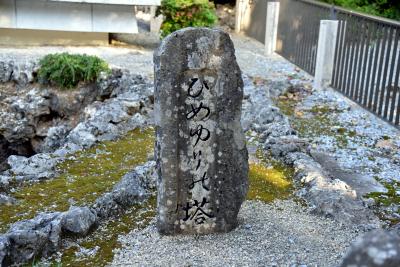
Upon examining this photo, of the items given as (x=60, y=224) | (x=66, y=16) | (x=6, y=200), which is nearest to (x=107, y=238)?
(x=60, y=224)

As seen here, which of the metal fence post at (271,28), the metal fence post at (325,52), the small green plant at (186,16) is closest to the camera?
the metal fence post at (325,52)

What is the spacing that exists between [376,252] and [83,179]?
498 centimetres

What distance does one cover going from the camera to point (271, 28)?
51.0 feet

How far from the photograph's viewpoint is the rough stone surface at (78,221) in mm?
5105

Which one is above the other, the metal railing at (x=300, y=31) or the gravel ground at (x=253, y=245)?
the metal railing at (x=300, y=31)

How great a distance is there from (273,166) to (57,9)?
9.44m

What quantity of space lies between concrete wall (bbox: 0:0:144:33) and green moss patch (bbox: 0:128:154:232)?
6958 mm

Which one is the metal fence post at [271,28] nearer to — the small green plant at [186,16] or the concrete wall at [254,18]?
the concrete wall at [254,18]

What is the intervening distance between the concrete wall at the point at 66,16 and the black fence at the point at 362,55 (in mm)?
4387

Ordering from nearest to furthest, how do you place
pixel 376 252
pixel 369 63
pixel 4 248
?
pixel 376 252 < pixel 4 248 < pixel 369 63

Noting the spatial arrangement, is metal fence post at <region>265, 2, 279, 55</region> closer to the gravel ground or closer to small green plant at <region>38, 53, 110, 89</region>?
small green plant at <region>38, 53, 110, 89</region>

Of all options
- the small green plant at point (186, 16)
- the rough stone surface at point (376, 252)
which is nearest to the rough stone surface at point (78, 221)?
the rough stone surface at point (376, 252)

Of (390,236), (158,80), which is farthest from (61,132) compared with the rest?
(390,236)

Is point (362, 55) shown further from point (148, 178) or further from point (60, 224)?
point (60, 224)
